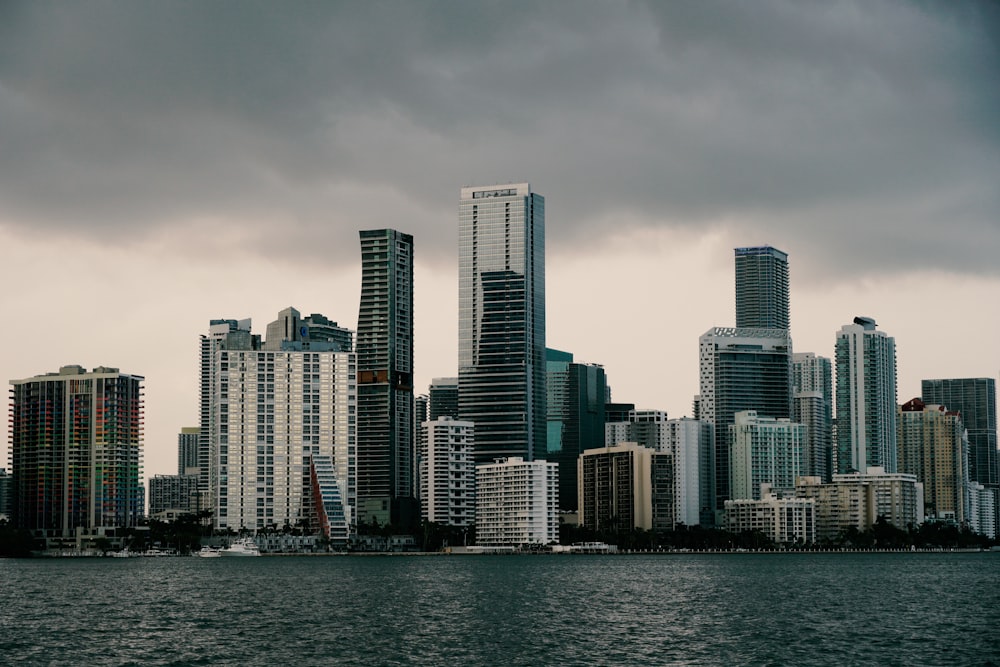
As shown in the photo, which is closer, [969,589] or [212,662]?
[212,662]

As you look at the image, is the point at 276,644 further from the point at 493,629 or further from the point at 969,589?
the point at 969,589

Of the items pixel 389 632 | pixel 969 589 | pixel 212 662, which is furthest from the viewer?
pixel 969 589

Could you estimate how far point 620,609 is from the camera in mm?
150375

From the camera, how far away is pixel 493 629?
128375 millimetres

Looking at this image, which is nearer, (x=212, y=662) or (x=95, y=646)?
(x=212, y=662)

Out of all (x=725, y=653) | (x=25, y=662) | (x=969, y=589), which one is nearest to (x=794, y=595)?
(x=969, y=589)

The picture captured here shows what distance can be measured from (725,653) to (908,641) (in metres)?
18.3

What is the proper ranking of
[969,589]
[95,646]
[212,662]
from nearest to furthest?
1. [212,662]
2. [95,646]
3. [969,589]

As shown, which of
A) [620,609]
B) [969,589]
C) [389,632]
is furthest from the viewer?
[969,589]

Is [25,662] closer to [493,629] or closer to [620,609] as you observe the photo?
[493,629]

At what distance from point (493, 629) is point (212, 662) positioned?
1231 inches

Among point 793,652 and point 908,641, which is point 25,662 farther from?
point 908,641

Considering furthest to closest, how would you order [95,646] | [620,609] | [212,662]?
[620,609] < [95,646] < [212,662]

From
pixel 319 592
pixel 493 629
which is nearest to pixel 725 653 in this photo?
pixel 493 629
